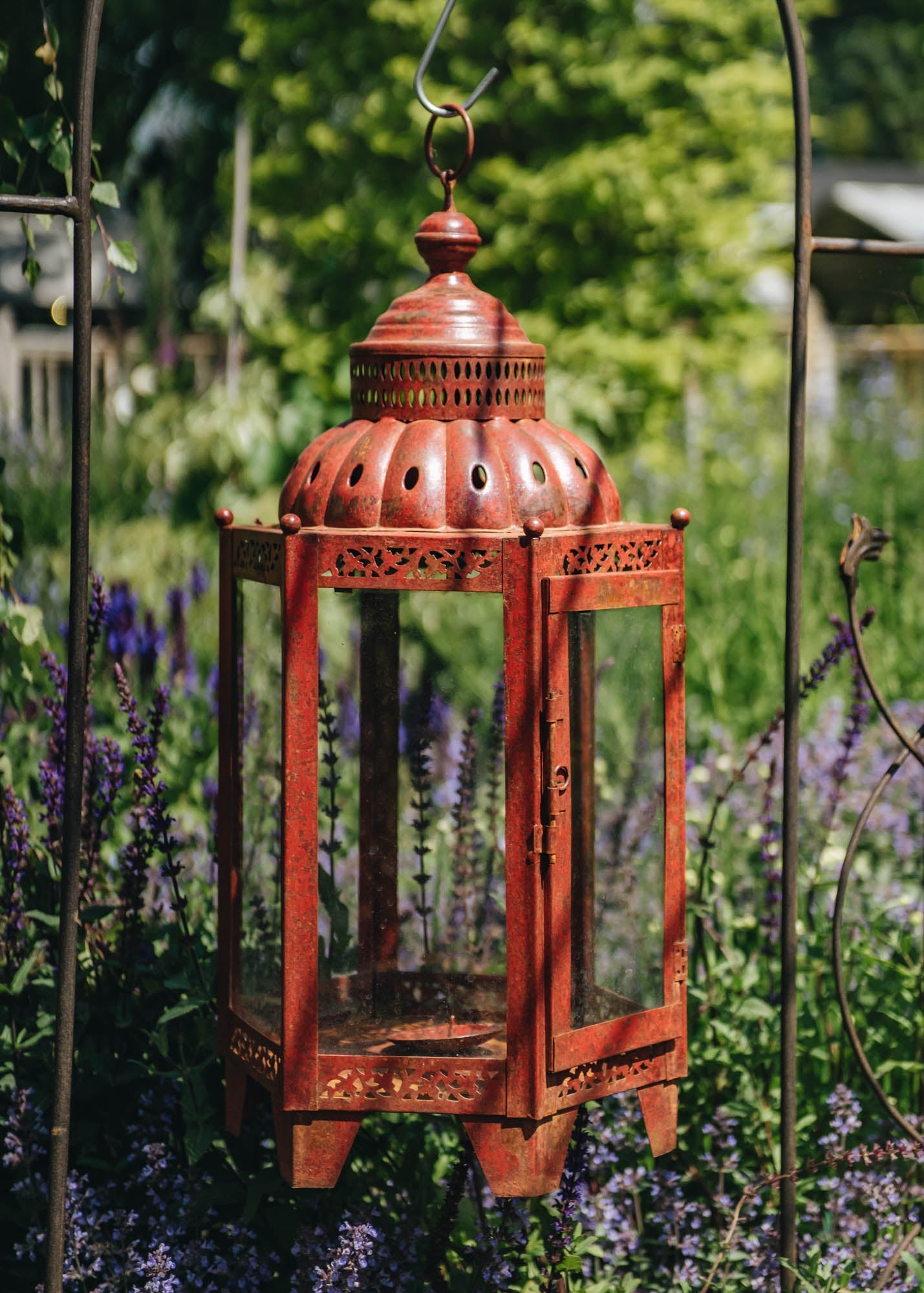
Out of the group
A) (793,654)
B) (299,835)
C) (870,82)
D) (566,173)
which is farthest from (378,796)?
(870,82)

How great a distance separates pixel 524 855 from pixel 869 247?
1.07 metres

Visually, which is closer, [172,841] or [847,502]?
[172,841]

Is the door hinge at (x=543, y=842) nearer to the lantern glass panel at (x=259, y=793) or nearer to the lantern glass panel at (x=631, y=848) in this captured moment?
the lantern glass panel at (x=631, y=848)

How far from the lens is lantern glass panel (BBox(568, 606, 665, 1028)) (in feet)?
6.30

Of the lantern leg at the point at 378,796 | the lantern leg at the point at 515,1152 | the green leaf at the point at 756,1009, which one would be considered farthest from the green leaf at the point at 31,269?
the green leaf at the point at 756,1009

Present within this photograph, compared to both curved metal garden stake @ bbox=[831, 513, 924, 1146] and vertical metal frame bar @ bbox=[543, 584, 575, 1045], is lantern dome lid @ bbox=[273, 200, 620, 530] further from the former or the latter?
curved metal garden stake @ bbox=[831, 513, 924, 1146]

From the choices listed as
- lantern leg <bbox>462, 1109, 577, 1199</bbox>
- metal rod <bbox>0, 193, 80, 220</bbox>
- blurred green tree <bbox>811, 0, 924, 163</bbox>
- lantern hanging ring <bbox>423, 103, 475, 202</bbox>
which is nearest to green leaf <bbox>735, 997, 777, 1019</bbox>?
lantern leg <bbox>462, 1109, 577, 1199</bbox>

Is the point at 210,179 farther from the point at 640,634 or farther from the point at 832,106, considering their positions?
the point at 832,106

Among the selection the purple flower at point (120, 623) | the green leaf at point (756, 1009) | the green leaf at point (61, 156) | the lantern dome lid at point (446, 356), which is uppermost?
the green leaf at point (61, 156)

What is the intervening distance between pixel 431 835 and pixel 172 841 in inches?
35.8

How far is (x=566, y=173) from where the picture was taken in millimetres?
8195

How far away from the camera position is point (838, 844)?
329 centimetres

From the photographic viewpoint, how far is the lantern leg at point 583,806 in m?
1.88

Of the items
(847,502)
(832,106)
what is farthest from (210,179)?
(832,106)
